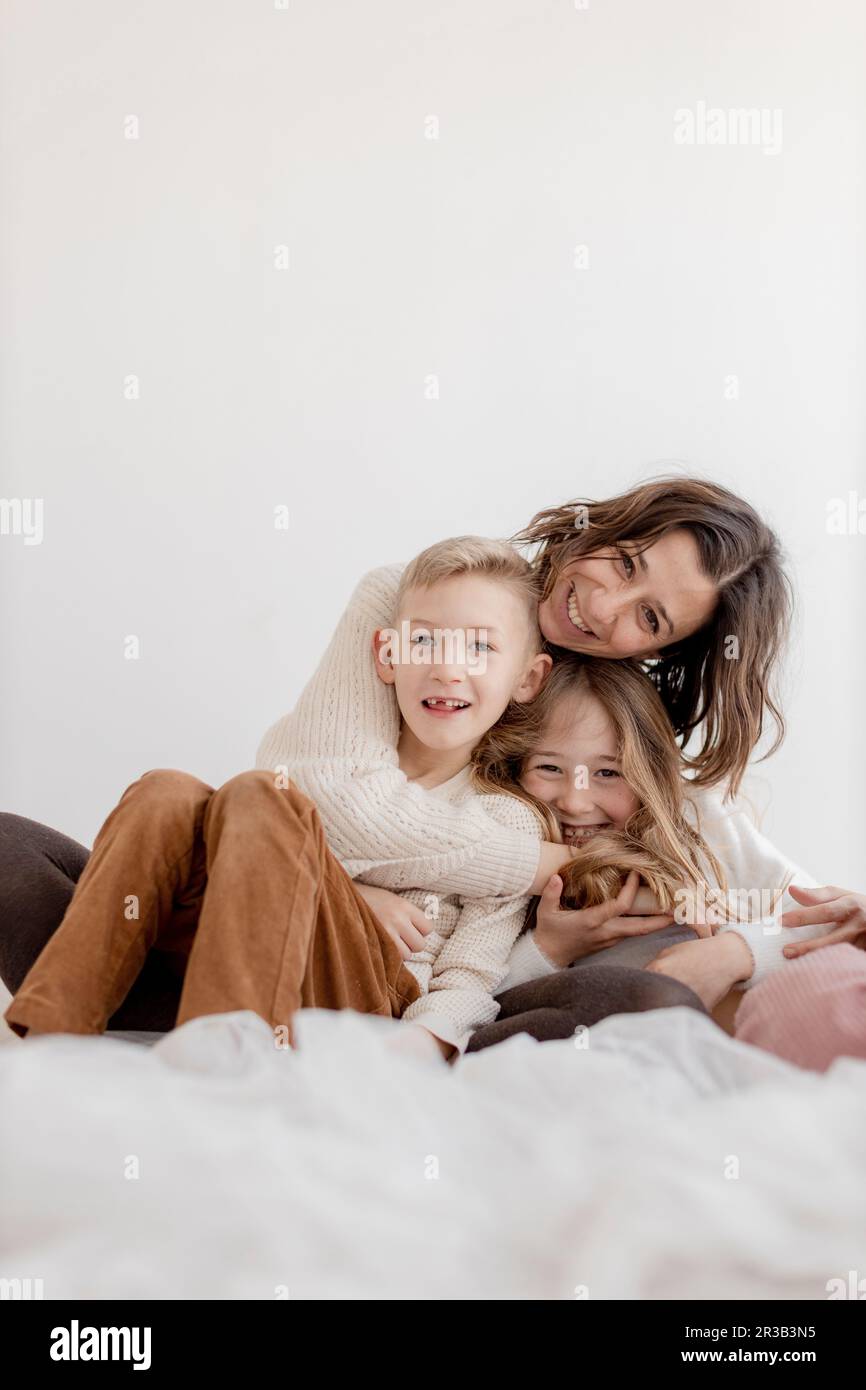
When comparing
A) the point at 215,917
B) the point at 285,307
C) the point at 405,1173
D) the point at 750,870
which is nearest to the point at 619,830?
the point at 750,870

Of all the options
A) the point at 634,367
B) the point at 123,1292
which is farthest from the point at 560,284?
the point at 123,1292

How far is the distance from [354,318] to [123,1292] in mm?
1869

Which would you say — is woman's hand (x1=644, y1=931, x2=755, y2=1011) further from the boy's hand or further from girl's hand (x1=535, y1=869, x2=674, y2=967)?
the boy's hand

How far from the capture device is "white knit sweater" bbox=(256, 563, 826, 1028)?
4.56 feet

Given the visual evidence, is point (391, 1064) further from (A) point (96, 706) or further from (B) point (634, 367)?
(B) point (634, 367)

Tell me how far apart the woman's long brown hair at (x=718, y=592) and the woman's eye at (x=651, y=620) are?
0.25ft

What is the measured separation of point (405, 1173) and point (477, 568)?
80 centimetres

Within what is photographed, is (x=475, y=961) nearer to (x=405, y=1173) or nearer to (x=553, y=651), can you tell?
(x=553, y=651)

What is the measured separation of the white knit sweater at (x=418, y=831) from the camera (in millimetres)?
1391

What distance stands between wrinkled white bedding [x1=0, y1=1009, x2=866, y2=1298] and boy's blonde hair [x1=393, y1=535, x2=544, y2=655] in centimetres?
63

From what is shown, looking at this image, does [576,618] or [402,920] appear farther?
[576,618]

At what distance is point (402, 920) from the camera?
138 cm

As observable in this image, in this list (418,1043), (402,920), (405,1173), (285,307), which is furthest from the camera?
(285,307)

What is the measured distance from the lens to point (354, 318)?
91.7 inches
